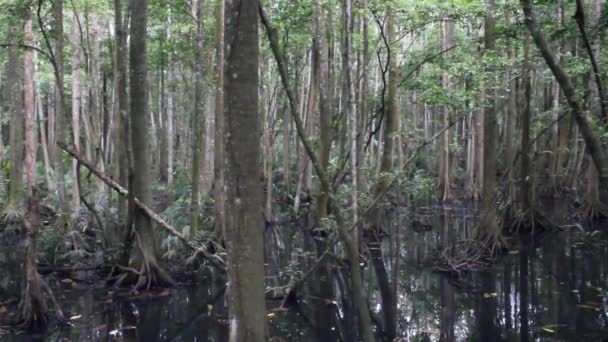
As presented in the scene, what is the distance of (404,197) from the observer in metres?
21.5

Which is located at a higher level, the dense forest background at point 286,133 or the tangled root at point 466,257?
the dense forest background at point 286,133

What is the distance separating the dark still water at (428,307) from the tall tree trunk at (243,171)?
7.30 feet

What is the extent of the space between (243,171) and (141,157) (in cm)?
541

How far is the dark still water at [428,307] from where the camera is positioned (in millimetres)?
7125

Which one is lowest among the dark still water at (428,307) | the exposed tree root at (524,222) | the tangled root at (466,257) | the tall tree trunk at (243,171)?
the dark still water at (428,307)

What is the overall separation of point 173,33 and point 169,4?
4014 millimetres

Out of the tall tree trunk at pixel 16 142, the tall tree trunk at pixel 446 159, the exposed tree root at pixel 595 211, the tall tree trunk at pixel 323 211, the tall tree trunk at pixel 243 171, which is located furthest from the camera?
the tall tree trunk at pixel 446 159

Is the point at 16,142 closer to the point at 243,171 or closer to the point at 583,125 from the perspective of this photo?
the point at 243,171

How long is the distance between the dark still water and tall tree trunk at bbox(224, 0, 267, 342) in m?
2.23

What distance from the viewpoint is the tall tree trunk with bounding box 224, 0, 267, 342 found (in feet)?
13.5

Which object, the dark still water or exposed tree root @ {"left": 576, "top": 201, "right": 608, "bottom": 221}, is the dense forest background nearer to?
exposed tree root @ {"left": 576, "top": 201, "right": 608, "bottom": 221}

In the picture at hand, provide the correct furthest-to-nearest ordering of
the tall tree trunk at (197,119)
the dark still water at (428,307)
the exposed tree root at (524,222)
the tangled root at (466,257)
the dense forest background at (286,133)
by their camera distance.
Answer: the exposed tree root at (524,222) < the tangled root at (466,257) < the tall tree trunk at (197,119) < the dark still water at (428,307) < the dense forest background at (286,133)

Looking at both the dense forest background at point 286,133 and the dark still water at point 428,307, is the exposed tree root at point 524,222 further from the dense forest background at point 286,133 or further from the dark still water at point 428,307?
the dark still water at point 428,307

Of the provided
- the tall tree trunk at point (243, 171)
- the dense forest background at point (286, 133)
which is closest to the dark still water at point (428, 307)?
the dense forest background at point (286, 133)
